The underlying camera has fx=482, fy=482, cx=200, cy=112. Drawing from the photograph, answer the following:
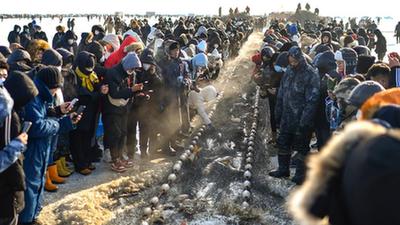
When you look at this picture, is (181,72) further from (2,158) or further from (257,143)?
(2,158)

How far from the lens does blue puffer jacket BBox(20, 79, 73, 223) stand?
181 inches

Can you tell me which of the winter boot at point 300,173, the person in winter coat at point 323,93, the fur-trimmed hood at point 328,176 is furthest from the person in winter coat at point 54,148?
the fur-trimmed hood at point 328,176

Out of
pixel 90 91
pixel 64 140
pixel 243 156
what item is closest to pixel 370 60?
pixel 243 156

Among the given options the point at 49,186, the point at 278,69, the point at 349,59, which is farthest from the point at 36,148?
the point at 349,59

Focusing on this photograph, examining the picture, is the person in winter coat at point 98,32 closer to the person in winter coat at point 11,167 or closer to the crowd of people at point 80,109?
the crowd of people at point 80,109

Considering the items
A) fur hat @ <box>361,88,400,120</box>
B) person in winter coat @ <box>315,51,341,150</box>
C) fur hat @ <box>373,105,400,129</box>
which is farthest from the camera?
person in winter coat @ <box>315,51,341,150</box>

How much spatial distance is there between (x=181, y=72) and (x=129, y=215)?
3.07m

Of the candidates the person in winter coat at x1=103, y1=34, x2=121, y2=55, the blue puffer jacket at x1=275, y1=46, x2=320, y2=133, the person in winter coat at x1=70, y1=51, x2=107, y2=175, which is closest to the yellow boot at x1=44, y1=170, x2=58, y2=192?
the person in winter coat at x1=70, y1=51, x2=107, y2=175

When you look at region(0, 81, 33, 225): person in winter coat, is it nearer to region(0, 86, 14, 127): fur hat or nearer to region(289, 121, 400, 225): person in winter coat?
region(0, 86, 14, 127): fur hat

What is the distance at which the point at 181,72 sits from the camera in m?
8.01

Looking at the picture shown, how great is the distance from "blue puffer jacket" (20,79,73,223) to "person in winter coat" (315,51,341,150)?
3.42 metres

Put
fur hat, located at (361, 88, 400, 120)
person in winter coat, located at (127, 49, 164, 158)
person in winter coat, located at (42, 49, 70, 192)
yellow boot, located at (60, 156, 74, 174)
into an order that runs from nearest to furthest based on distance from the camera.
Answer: fur hat, located at (361, 88, 400, 120), person in winter coat, located at (42, 49, 70, 192), yellow boot, located at (60, 156, 74, 174), person in winter coat, located at (127, 49, 164, 158)

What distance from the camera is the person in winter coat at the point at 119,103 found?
669cm

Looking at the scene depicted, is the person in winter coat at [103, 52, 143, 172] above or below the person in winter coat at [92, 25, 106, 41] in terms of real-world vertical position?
below
